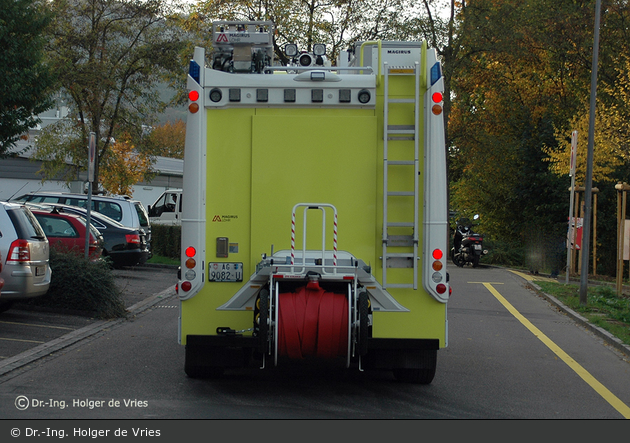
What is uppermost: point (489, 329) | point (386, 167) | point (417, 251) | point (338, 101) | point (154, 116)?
point (154, 116)

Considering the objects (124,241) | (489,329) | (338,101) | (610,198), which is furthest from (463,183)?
(338,101)

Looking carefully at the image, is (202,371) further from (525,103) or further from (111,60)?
(525,103)

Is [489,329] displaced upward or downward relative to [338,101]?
downward

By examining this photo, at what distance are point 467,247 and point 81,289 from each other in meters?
17.4

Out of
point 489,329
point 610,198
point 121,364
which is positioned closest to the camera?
point 121,364

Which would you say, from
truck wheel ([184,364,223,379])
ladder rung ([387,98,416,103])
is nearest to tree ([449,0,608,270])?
truck wheel ([184,364,223,379])

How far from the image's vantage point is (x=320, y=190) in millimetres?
7145

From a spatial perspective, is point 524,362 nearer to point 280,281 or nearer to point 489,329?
point 489,329

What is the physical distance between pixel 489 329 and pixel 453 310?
7.23 feet

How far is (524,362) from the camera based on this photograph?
9.55 metres

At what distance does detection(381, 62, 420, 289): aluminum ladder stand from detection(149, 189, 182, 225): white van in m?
21.2

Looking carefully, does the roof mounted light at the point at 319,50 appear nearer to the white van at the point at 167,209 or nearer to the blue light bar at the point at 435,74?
the blue light bar at the point at 435,74

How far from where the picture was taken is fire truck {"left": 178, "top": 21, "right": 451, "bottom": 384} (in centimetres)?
704

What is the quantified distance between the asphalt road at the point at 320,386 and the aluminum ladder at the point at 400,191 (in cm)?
125
